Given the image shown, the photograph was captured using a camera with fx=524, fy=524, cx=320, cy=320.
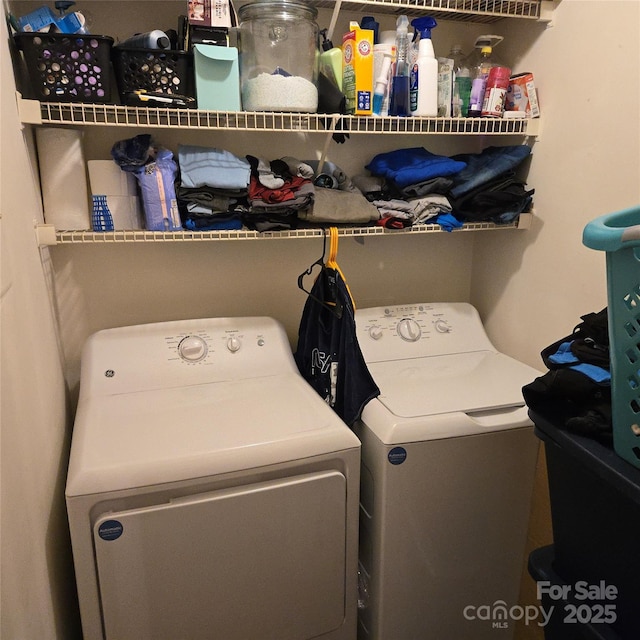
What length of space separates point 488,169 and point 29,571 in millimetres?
1625

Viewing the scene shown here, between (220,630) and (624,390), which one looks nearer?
(624,390)

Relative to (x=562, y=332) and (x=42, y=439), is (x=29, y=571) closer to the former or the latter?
(x=42, y=439)

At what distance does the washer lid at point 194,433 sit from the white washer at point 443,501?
0.54 feet

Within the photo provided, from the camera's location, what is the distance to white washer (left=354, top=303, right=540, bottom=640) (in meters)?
1.38

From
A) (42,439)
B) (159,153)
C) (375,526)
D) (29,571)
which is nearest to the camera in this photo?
(29,571)

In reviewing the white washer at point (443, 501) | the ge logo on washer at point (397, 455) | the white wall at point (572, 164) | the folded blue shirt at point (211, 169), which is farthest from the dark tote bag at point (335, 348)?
the white wall at point (572, 164)

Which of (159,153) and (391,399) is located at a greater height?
(159,153)

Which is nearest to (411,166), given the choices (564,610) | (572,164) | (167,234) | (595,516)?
(572,164)

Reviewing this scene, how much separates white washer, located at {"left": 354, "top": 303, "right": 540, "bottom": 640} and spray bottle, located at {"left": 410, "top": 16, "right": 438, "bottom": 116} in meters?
0.82

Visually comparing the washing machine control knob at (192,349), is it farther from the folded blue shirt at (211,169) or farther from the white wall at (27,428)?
the folded blue shirt at (211,169)

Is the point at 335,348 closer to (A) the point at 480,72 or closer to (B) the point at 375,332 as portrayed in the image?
(B) the point at 375,332

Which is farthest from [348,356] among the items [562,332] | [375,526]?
[562,332]

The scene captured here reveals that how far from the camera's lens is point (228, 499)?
47.4 inches

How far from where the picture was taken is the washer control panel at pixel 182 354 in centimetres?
154
